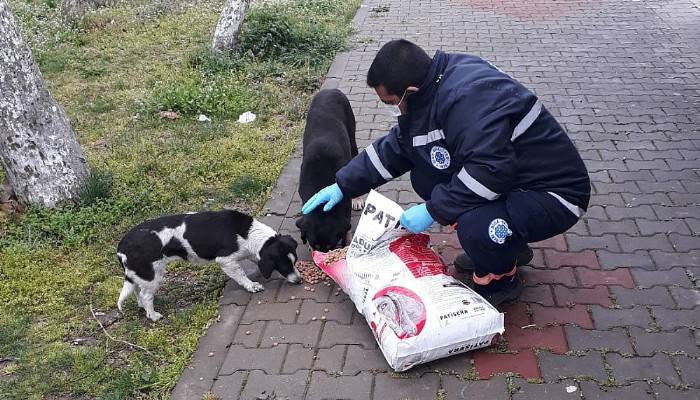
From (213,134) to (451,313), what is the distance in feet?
13.0

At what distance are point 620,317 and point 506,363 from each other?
82cm

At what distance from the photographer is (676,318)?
3904 millimetres

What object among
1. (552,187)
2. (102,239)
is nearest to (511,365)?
(552,187)

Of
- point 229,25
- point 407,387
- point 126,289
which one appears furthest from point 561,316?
point 229,25

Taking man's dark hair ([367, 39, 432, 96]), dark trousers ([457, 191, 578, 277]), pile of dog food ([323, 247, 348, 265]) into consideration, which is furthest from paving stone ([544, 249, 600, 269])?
man's dark hair ([367, 39, 432, 96])

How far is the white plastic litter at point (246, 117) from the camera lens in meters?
7.10

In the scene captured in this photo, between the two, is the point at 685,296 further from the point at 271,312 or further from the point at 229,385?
the point at 229,385

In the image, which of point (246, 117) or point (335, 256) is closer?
point (335, 256)

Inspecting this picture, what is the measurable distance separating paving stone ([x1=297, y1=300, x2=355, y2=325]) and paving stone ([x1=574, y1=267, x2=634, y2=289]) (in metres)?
1.49

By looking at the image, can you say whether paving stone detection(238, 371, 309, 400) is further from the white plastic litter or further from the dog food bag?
the white plastic litter

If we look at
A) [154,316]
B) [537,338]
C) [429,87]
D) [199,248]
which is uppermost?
[429,87]

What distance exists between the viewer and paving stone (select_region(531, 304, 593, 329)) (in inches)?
154

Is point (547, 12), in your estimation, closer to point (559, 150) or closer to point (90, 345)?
point (559, 150)

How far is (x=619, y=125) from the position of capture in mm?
6633
